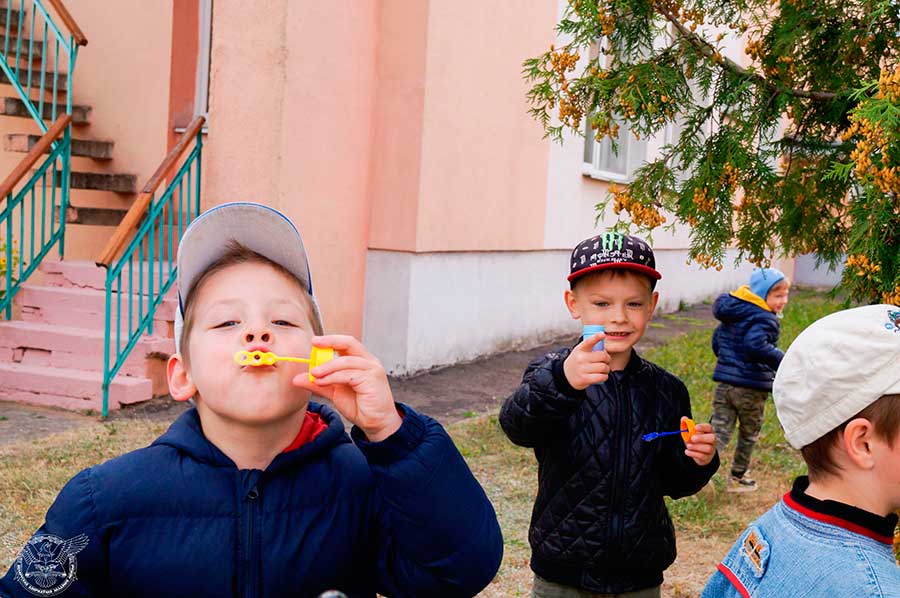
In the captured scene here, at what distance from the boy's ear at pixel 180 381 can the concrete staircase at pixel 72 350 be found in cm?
577

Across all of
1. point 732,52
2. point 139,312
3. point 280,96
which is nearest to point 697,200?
point 280,96

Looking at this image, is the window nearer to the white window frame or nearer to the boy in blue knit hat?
the white window frame

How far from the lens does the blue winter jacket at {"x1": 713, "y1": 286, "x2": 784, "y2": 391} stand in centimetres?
646

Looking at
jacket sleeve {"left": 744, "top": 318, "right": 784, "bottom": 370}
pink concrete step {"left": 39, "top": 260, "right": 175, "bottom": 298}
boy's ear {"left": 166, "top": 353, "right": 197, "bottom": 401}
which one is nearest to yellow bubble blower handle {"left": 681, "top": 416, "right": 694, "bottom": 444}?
boy's ear {"left": 166, "top": 353, "right": 197, "bottom": 401}

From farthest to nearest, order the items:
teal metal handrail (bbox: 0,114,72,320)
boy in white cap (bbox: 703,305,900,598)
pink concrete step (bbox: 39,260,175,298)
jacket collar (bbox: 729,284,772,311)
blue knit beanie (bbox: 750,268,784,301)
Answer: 1. pink concrete step (bbox: 39,260,175,298)
2. teal metal handrail (bbox: 0,114,72,320)
3. jacket collar (bbox: 729,284,772,311)
4. blue knit beanie (bbox: 750,268,784,301)
5. boy in white cap (bbox: 703,305,900,598)

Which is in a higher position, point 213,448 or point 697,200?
point 697,200

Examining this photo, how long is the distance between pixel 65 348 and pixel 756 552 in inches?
272

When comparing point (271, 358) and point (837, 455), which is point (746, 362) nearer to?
point (837, 455)

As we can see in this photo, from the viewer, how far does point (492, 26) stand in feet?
33.7

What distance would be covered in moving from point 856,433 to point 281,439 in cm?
110

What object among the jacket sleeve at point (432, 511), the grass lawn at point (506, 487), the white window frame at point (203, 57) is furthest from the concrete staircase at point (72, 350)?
the jacket sleeve at point (432, 511)

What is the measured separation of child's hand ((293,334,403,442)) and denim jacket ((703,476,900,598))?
2.57ft

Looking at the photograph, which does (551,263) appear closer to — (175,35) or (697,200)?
(175,35)

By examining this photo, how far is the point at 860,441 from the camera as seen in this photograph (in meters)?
2.04
